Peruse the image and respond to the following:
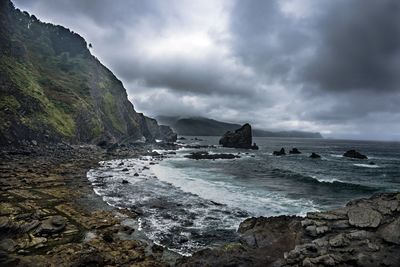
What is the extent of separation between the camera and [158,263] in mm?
19375

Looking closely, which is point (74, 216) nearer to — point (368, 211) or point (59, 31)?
point (368, 211)

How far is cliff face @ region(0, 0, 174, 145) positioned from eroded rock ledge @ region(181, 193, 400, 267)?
6906 cm

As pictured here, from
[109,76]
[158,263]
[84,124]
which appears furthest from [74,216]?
[109,76]

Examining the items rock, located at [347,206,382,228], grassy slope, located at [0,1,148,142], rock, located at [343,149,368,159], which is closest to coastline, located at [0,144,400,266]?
rock, located at [347,206,382,228]

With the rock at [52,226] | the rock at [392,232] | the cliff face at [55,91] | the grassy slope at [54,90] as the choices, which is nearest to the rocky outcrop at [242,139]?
the grassy slope at [54,90]

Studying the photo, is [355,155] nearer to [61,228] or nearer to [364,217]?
[364,217]

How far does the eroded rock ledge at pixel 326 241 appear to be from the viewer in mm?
16844

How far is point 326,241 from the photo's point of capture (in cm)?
1892

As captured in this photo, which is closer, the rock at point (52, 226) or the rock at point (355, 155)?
the rock at point (52, 226)

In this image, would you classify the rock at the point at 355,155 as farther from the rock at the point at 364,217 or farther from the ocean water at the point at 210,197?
the rock at the point at 364,217

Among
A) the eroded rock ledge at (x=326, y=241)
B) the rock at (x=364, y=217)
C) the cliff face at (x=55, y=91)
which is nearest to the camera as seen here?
the eroded rock ledge at (x=326, y=241)

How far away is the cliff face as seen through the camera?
8069 centimetres

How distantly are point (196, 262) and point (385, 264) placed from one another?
11089 mm

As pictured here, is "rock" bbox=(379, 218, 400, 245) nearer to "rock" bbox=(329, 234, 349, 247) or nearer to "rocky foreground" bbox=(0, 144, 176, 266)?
"rock" bbox=(329, 234, 349, 247)
